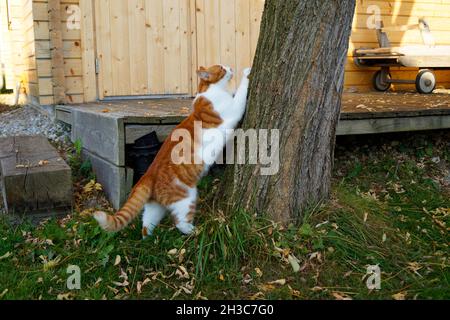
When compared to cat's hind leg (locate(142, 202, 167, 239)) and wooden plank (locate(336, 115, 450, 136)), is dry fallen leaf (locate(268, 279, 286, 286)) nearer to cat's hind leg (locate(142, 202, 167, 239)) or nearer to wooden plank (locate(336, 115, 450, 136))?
cat's hind leg (locate(142, 202, 167, 239))

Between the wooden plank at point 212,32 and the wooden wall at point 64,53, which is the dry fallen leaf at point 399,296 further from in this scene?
the wooden plank at point 212,32

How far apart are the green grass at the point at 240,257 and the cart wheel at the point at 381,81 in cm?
462

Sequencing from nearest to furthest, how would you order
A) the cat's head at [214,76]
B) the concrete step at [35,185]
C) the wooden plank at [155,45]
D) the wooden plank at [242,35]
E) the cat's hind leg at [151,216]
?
the cat's hind leg at [151,216]
the cat's head at [214,76]
the concrete step at [35,185]
the wooden plank at [155,45]
the wooden plank at [242,35]

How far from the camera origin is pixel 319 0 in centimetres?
278

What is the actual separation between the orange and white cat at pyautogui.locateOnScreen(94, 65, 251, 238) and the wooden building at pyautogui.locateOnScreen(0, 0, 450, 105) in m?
2.89

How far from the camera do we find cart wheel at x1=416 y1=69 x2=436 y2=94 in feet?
22.8

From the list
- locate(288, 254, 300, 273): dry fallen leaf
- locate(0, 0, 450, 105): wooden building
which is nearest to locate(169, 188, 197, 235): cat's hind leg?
locate(288, 254, 300, 273): dry fallen leaf

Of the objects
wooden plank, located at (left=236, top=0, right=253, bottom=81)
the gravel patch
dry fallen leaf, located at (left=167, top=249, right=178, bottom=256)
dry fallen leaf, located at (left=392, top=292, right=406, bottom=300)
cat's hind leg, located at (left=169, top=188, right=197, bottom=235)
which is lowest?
dry fallen leaf, located at (left=392, top=292, right=406, bottom=300)

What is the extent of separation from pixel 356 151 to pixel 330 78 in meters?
2.06

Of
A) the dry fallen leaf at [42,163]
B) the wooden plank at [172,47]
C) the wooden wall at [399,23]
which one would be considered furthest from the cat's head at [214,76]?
the wooden wall at [399,23]

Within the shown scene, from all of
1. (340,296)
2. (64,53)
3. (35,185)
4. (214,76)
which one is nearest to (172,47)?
(64,53)

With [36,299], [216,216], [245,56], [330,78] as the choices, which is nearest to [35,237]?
[36,299]

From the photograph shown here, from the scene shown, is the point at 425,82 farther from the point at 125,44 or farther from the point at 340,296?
the point at 340,296

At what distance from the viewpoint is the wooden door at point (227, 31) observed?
6.39 meters
